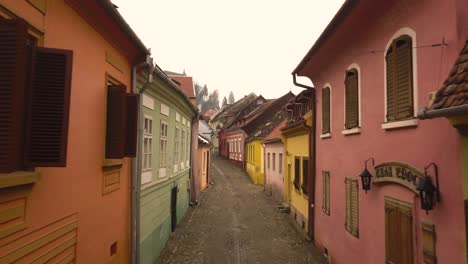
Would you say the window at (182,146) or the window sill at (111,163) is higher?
the window at (182,146)

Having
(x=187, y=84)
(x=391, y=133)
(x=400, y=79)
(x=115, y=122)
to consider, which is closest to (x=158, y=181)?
(x=115, y=122)

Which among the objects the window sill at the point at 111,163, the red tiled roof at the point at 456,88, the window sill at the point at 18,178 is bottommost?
the window sill at the point at 18,178

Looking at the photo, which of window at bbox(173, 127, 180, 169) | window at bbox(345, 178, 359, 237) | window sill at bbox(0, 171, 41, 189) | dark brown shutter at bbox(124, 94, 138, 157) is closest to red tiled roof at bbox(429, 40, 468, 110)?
window at bbox(345, 178, 359, 237)

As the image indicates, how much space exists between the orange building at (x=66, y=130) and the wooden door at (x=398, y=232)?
15.4ft

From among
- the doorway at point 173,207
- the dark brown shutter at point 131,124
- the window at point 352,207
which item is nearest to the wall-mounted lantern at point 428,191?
the window at point 352,207

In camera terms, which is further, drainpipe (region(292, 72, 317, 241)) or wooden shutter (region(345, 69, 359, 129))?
drainpipe (region(292, 72, 317, 241))

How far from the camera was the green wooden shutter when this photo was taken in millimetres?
6496

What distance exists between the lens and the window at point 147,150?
9375mm

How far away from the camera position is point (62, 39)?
477cm

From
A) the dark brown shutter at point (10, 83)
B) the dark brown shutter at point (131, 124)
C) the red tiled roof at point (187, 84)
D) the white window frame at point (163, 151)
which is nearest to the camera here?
the dark brown shutter at point (10, 83)

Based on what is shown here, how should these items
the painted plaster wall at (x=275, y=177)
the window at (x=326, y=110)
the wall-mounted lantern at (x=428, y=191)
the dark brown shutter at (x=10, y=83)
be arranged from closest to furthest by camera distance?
the dark brown shutter at (x=10, y=83), the wall-mounted lantern at (x=428, y=191), the window at (x=326, y=110), the painted plaster wall at (x=275, y=177)

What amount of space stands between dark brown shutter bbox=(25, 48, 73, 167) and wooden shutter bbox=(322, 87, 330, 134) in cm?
854

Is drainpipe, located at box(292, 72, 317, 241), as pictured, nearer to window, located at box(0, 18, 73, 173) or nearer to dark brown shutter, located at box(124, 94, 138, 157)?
dark brown shutter, located at box(124, 94, 138, 157)

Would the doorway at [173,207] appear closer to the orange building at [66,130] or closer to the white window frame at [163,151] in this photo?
the white window frame at [163,151]
